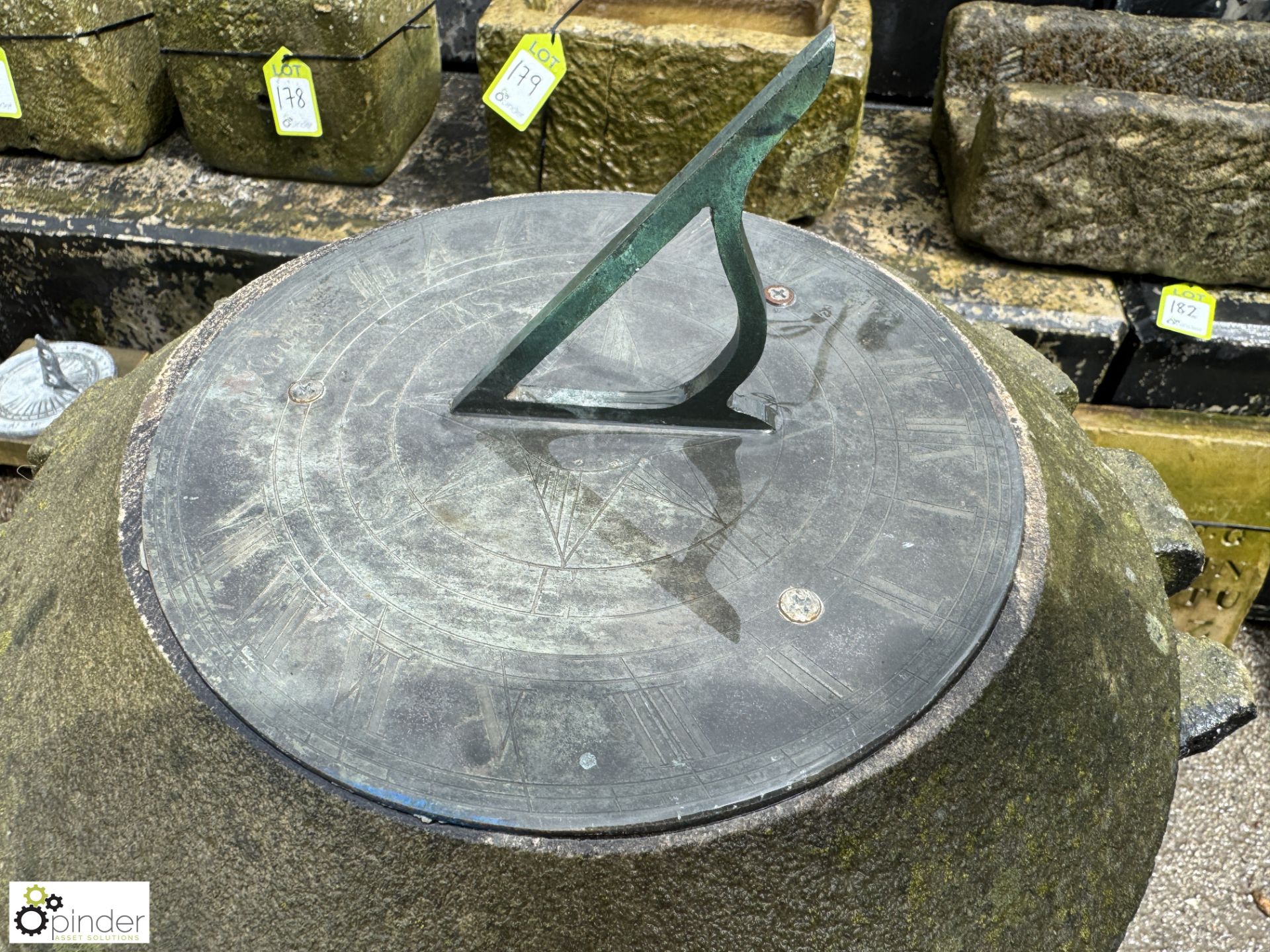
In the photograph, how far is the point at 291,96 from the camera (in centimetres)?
274

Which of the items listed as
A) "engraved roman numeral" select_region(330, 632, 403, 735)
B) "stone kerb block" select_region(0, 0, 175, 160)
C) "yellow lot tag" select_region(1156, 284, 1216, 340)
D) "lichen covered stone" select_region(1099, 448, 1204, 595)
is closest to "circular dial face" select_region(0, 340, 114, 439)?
"stone kerb block" select_region(0, 0, 175, 160)

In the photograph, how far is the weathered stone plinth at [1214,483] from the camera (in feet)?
8.92

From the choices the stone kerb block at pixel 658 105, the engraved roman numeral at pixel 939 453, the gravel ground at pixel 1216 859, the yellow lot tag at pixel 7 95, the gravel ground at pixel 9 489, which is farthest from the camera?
the gravel ground at pixel 9 489

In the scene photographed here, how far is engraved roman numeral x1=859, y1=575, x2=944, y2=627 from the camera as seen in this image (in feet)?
4.47

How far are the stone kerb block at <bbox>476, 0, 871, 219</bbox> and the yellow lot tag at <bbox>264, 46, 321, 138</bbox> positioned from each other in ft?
1.66

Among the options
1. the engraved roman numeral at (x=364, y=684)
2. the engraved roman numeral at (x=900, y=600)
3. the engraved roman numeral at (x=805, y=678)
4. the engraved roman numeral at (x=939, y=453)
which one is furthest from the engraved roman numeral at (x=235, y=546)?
the engraved roman numeral at (x=939, y=453)

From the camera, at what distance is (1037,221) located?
2.69 meters

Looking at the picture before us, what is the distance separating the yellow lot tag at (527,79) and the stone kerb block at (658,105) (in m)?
0.03

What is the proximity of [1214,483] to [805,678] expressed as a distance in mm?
1993

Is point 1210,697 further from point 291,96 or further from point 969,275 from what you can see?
point 291,96

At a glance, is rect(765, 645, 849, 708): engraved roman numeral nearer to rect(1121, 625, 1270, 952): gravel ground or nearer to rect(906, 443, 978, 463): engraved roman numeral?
rect(906, 443, 978, 463): engraved roman numeral

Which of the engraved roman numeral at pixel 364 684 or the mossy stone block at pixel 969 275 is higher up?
the engraved roman numeral at pixel 364 684

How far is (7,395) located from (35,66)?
3.09 feet

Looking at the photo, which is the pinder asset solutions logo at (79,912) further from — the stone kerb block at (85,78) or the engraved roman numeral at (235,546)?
the stone kerb block at (85,78)
